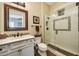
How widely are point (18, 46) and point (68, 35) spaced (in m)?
0.91

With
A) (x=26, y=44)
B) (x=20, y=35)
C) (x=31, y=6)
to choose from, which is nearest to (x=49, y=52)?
(x=26, y=44)

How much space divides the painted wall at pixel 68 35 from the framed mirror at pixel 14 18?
505 mm

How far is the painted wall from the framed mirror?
1.66ft

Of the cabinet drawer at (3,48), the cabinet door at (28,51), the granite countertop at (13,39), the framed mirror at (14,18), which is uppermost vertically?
the framed mirror at (14,18)

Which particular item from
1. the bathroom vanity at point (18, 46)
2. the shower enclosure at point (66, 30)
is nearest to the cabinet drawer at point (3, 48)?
the bathroom vanity at point (18, 46)

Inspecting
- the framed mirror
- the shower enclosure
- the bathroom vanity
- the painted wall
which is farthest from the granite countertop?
the painted wall

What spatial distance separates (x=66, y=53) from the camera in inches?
59.9

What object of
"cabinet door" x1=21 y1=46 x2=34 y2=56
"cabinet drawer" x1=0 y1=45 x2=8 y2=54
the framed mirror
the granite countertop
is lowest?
"cabinet door" x1=21 y1=46 x2=34 y2=56

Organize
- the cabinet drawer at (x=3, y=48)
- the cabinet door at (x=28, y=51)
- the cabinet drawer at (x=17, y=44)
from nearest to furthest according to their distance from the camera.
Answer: the cabinet drawer at (x=3, y=48), the cabinet drawer at (x=17, y=44), the cabinet door at (x=28, y=51)

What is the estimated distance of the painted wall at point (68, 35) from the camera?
153 centimetres

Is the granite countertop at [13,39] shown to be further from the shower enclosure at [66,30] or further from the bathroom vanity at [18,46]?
the shower enclosure at [66,30]

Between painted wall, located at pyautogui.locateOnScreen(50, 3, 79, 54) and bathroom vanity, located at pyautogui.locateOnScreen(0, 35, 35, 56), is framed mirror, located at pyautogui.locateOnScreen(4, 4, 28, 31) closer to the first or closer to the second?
bathroom vanity, located at pyautogui.locateOnScreen(0, 35, 35, 56)

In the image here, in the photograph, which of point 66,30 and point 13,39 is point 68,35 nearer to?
point 66,30

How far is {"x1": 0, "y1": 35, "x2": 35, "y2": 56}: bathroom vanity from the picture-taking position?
127 cm
